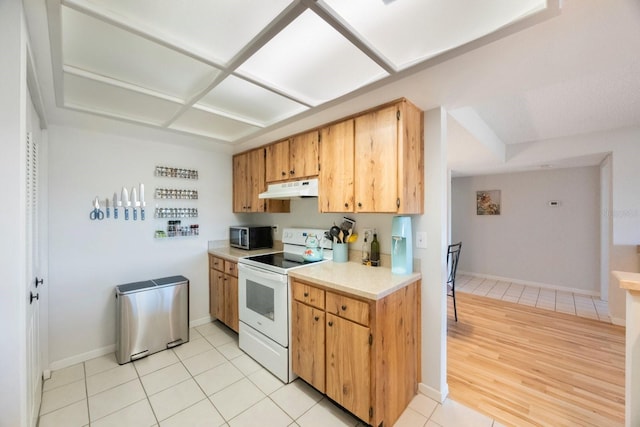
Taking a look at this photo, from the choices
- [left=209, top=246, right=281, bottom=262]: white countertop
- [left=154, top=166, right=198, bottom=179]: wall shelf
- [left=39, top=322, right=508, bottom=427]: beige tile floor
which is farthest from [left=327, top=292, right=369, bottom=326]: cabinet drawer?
[left=154, top=166, right=198, bottom=179]: wall shelf

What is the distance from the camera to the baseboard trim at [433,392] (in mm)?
1884

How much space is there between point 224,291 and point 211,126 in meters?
1.85

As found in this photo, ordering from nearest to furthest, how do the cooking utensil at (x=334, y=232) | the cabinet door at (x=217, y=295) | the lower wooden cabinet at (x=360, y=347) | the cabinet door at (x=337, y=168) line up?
the lower wooden cabinet at (x=360, y=347), the cabinet door at (x=337, y=168), the cooking utensil at (x=334, y=232), the cabinet door at (x=217, y=295)

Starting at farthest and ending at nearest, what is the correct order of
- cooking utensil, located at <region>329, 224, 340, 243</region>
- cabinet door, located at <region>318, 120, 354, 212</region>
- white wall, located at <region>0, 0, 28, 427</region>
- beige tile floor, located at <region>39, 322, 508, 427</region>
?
cooking utensil, located at <region>329, 224, 340, 243</region>
cabinet door, located at <region>318, 120, 354, 212</region>
beige tile floor, located at <region>39, 322, 508, 427</region>
white wall, located at <region>0, 0, 28, 427</region>

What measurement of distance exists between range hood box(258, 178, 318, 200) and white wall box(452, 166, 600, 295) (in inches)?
182

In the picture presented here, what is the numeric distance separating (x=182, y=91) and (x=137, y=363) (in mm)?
2488

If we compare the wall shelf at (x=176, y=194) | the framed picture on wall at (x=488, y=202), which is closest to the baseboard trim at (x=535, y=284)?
the framed picture on wall at (x=488, y=202)

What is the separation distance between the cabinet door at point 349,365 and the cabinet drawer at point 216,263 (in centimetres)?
176

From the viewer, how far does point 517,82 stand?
1501mm

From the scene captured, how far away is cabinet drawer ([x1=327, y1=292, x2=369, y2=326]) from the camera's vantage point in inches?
62.1

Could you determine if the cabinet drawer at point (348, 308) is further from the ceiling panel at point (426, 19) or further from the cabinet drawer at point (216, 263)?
the cabinet drawer at point (216, 263)

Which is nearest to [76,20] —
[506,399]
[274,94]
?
[274,94]

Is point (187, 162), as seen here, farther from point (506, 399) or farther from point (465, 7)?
point (506, 399)

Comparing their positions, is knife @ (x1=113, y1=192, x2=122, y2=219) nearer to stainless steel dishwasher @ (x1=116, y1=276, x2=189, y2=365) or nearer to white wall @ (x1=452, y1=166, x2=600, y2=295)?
stainless steel dishwasher @ (x1=116, y1=276, x2=189, y2=365)
